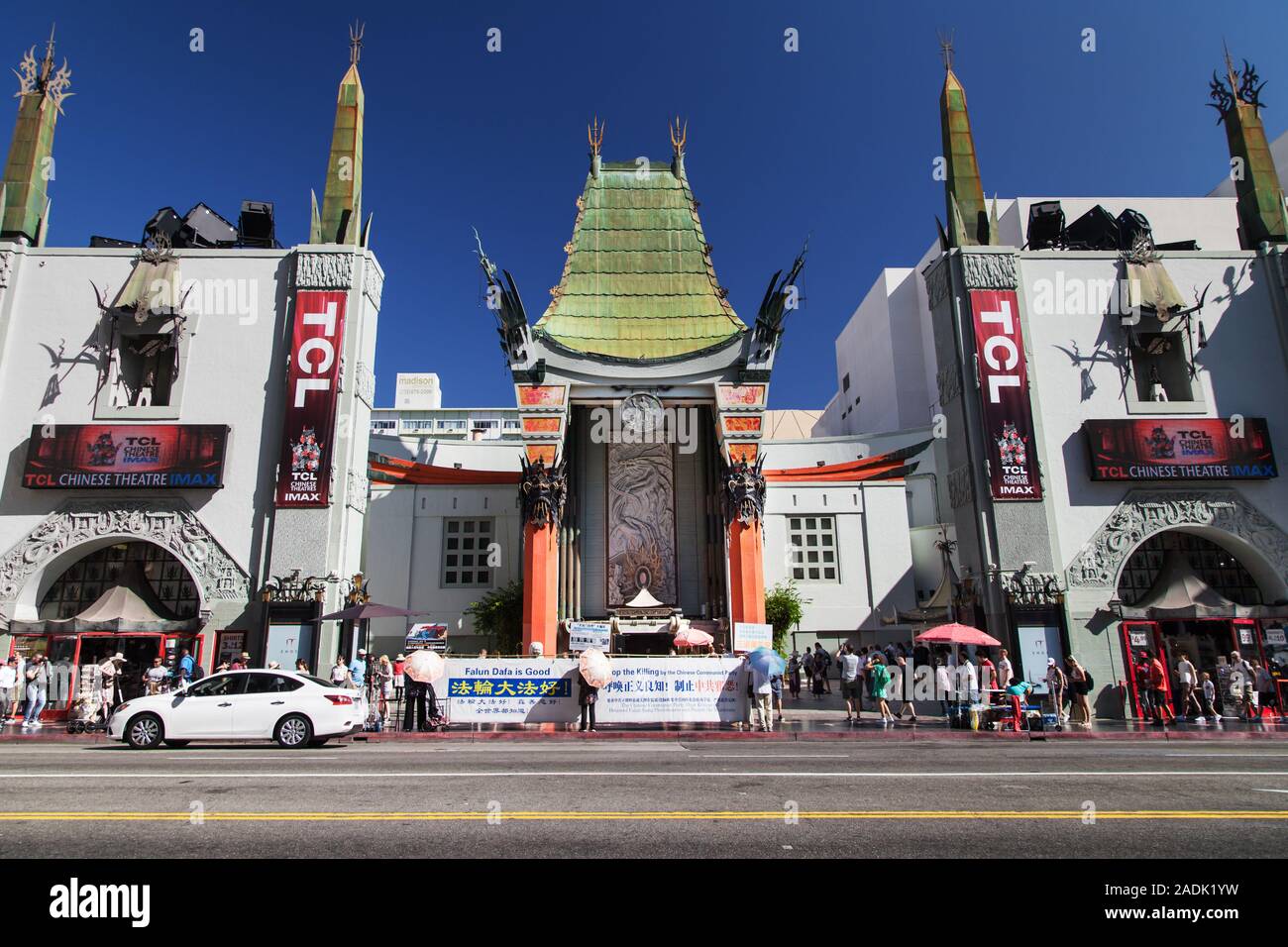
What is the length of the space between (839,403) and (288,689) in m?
57.3

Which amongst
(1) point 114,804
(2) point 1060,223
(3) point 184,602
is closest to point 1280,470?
(2) point 1060,223

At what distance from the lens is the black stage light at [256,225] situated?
28.0 meters

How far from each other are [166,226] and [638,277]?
18355mm

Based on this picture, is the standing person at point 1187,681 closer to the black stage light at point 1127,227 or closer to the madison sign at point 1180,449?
the madison sign at point 1180,449

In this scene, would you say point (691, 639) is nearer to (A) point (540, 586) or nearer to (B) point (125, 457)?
(A) point (540, 586)

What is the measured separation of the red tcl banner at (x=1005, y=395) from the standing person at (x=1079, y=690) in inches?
235

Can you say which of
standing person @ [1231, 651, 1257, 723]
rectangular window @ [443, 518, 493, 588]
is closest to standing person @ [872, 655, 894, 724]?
standing person @ [1231, 651, 1257, 723]

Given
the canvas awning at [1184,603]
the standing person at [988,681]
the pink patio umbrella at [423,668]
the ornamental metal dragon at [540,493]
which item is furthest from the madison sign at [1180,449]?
the pink patio umbrella at [423,668]

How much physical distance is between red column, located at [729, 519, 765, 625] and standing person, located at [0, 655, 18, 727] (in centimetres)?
2227

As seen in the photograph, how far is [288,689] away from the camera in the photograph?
47.0 feet

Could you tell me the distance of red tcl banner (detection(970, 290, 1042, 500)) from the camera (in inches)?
928

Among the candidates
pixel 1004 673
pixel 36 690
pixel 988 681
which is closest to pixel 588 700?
pixel 988 681

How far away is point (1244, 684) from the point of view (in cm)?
2000
